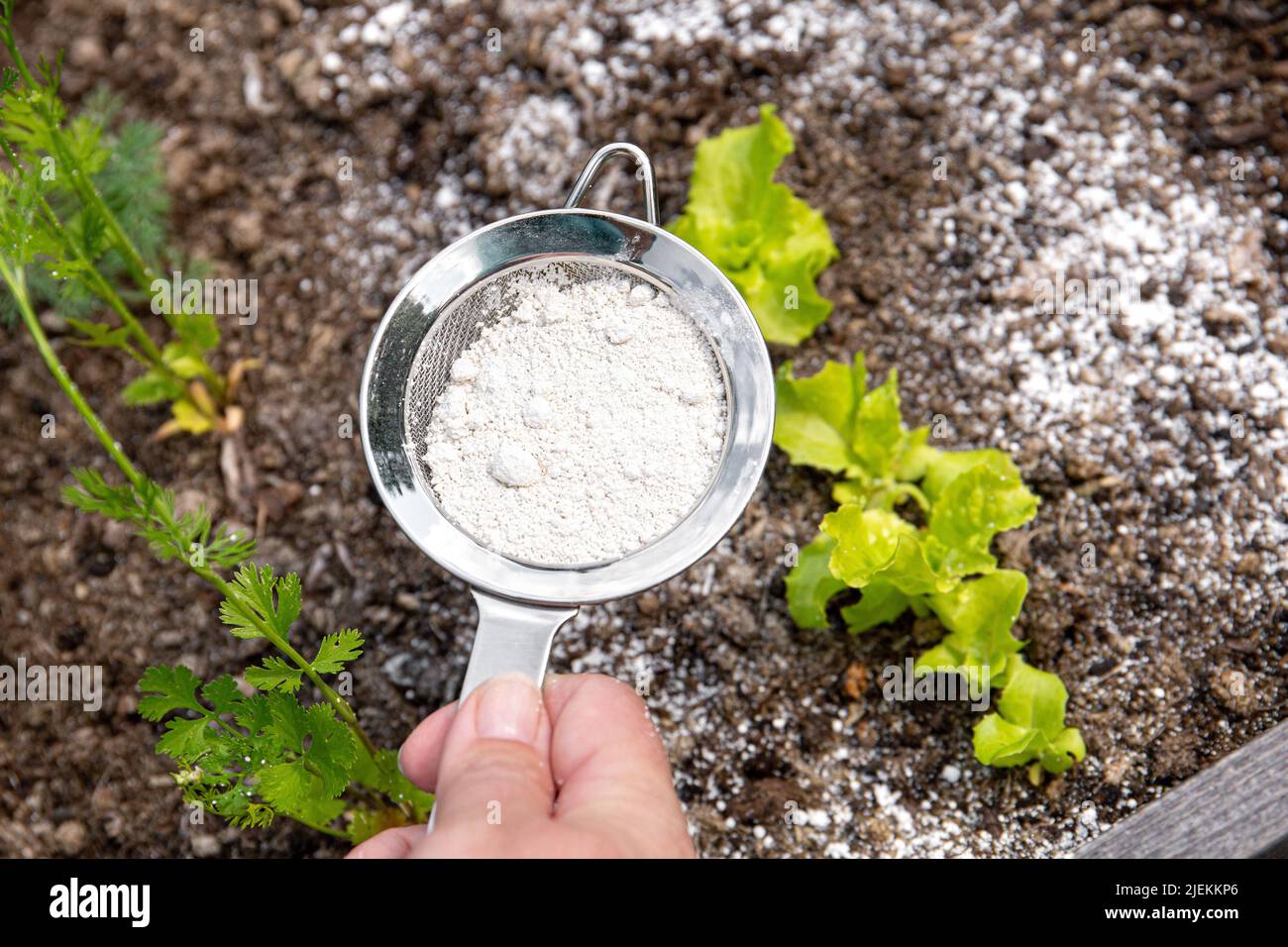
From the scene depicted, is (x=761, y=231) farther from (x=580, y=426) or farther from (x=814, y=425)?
(x=580, y=426)

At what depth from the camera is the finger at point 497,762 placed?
0.95m

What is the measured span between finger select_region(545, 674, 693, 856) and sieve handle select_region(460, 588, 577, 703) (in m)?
0.04

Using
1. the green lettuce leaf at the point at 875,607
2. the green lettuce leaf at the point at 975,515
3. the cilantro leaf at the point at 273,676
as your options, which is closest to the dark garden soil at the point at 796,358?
the green lettuce leaf at the point at 875,607

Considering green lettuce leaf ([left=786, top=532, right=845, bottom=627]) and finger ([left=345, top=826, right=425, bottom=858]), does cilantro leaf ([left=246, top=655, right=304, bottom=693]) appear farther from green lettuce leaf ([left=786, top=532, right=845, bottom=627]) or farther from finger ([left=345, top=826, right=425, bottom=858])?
green lettuce leaf ([left=786, top=532, right=845, bottom=627])

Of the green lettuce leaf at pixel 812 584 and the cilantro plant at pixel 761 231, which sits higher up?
the cilantro plant at pixel 761 231

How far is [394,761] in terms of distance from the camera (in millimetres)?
1316

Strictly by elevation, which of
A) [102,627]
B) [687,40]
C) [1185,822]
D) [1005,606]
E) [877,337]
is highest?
[687,40]

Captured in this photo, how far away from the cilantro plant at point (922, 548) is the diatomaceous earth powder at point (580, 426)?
205mm

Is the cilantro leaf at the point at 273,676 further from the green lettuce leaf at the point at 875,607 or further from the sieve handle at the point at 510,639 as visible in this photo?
the green lettuce leaf at the point at 875,607

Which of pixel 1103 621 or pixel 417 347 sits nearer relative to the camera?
pixel 417 347

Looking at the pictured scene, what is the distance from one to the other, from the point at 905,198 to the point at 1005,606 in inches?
27.1

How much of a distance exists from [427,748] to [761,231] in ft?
2.83

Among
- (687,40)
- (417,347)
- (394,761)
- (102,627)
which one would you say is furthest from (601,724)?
(687,40)

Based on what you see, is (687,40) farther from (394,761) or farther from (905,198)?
(394,761)
